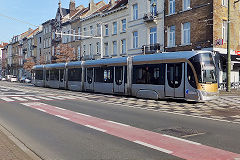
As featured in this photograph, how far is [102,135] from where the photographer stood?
664 cm

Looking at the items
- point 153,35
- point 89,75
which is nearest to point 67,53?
point 153,35

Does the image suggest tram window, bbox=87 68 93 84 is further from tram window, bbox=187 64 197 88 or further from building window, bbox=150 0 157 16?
building window, bbox=150 0 157 16

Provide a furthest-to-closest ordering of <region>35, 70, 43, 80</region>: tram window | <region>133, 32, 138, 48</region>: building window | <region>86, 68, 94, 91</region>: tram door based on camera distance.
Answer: <region>35, 70, 43, 80</region>: tram window, <region>133, 32, 138, 48</region>: building window, <region>86, 68, 94, 91</region>: tram door

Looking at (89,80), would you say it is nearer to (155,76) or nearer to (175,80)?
(155,76)

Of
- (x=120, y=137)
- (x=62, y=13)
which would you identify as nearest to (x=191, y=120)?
(x=120, y=137)

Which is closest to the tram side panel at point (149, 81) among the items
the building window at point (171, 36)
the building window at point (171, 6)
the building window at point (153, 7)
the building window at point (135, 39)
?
the building window at point (171, 36)

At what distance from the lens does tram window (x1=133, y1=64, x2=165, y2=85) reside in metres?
15.5

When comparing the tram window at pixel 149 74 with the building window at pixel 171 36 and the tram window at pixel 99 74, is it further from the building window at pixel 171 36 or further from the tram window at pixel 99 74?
the building window at pixel 171 36

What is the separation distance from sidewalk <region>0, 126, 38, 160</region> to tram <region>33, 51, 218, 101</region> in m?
10.4

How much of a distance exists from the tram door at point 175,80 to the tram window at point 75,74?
11157 millimetres

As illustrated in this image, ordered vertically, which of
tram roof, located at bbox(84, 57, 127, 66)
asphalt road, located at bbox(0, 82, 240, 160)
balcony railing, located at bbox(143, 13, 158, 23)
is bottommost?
asphalt road, located at bbox(0, 82, 240, 160)

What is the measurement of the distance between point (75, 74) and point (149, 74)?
10.6 m

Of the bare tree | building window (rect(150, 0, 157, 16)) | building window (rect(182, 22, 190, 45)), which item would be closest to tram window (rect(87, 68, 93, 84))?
building window (rect(182, 22, 190, 45))

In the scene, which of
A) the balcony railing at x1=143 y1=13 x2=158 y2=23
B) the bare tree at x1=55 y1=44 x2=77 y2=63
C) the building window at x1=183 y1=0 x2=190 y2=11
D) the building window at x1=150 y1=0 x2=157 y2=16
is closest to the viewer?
the building window at x1=183 y1=0 x2=190 y2=11
